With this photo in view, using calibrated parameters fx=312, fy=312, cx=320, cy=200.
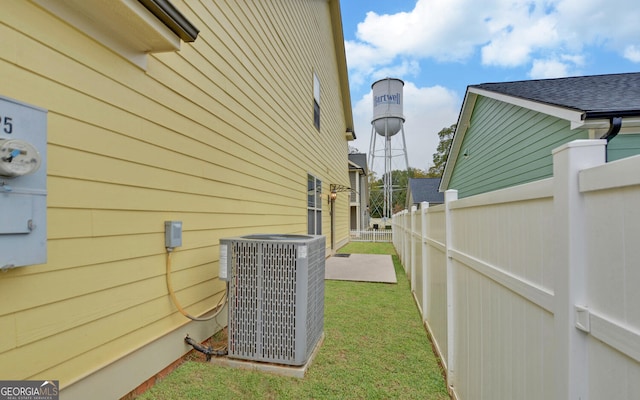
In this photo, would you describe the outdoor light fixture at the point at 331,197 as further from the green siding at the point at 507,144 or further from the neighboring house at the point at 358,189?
the neighboring house at the point at 358,189

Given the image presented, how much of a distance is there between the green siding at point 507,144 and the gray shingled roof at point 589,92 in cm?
33

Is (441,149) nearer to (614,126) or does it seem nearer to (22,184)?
(614,126)

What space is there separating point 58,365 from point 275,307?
4.87 ft

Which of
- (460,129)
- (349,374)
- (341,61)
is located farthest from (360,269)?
(341,61)

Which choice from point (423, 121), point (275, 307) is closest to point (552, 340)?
point (275, 307)

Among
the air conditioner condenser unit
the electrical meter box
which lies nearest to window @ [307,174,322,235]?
the air conditioner condenser unit

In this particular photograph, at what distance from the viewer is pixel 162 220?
2631 millimetres

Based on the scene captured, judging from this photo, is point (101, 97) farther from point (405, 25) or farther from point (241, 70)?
point (405, 25)

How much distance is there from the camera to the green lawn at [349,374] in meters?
2.45

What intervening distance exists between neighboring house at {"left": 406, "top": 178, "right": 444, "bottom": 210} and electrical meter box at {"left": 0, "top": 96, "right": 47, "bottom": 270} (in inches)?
746

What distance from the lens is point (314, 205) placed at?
28.3ft

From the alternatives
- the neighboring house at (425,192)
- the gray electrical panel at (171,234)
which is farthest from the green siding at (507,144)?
the neighboring house at (425,192)

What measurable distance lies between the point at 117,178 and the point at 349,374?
2.49 metres

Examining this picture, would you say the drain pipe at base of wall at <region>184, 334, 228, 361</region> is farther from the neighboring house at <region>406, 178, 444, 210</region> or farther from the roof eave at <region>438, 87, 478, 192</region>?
the neighboring house at <region>406, 178, 444, 210</region>
